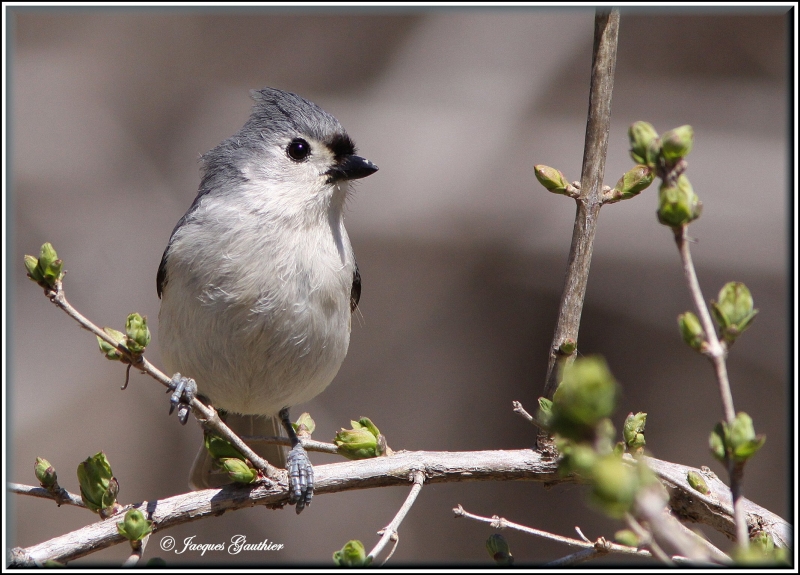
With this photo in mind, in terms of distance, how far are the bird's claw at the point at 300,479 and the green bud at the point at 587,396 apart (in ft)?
4.61

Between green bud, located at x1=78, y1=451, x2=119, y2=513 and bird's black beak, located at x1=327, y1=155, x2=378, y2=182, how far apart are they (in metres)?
1.38

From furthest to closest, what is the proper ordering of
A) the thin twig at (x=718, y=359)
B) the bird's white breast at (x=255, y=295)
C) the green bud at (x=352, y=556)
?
the bird's white breast at (x=255, y=295) → the green bud at (x=352, y=556) → the thin twig at (x=718, y=359)

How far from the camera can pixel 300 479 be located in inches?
87.4

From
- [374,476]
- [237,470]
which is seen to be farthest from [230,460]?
[374,476]

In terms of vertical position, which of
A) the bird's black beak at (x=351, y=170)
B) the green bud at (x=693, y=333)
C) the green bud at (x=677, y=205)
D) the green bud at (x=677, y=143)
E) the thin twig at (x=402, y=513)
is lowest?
the thin twig at (x=402, y=513)

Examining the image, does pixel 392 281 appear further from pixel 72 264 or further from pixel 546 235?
pixel 72 264

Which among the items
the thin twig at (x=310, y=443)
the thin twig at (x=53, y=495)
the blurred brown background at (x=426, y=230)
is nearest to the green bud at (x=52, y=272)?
the thin twig at (x=53, y=495)

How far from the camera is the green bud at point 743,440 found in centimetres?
91

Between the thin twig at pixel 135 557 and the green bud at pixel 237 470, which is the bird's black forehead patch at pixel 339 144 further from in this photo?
the thin twig at pixel 135 557

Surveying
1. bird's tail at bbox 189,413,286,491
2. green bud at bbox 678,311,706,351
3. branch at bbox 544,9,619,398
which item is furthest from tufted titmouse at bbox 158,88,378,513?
green bud at bbox 678,311,706,351

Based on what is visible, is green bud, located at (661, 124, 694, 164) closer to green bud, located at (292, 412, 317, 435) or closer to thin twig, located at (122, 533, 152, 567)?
thin twig, located at (122, 533, 152, 567)

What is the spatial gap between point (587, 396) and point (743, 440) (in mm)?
349

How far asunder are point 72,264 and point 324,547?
2880 mm

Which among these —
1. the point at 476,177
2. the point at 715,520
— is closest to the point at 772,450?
the point at 476,177
